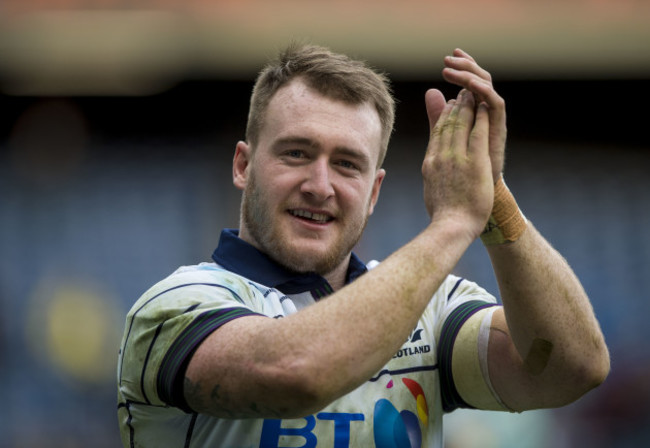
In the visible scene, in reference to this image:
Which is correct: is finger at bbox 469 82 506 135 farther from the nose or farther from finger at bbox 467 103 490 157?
the nose

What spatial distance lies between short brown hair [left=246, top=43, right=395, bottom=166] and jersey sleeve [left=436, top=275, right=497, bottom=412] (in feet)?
1.78

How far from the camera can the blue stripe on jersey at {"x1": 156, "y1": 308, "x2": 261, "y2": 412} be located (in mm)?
1841

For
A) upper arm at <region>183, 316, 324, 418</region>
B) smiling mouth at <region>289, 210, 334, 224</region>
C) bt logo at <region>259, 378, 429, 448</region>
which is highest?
smiling mouth at <region>289, 210, 334, 224</region>

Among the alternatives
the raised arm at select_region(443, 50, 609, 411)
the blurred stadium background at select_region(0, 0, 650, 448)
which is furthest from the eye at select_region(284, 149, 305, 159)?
the blurred stadium background at select_region(0, 0, 650, 448)

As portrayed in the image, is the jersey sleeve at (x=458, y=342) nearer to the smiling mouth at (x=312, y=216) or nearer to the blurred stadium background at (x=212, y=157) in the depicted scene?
the smiling mouth at (x=312, y=216)

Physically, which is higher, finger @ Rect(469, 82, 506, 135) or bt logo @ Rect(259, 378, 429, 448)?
finger @ Rect(469, 82, 506, 135)

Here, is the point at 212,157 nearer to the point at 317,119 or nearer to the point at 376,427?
the point at 317,119

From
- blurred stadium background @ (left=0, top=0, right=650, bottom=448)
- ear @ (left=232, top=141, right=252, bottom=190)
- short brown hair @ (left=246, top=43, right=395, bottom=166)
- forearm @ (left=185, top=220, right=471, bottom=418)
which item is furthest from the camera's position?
blurred stadium background @ (left=0, top=0, right=650, bottom=448)

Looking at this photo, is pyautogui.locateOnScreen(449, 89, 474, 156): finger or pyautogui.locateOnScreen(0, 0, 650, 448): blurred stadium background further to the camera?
pyautogui.locateOnScreen(0, 0, 650, 448): blurred stadium background

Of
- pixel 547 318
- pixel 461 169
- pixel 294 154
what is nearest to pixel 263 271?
pixel 294 154

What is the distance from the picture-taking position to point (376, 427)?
2252mm

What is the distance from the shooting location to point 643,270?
7.09 meters

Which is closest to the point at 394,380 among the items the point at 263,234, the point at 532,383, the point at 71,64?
the point at 532,383

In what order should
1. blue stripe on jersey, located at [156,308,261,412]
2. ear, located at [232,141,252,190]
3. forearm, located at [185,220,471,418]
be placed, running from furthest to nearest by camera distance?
ear, located at [232,141,252,190]
blue stripe on jersey, located at [156,308,261,412]
forearm, located at [185,220,471,418]
